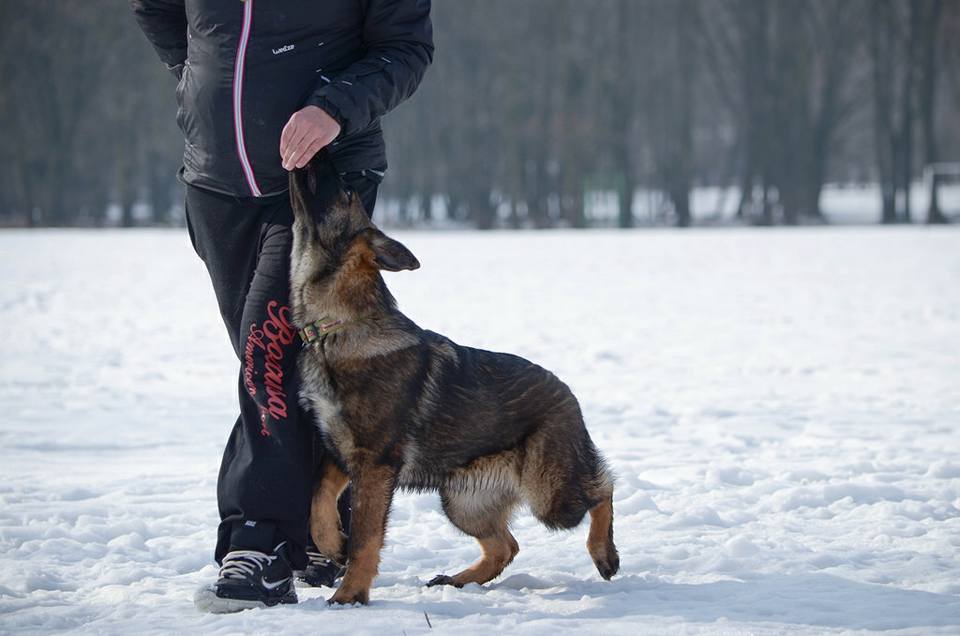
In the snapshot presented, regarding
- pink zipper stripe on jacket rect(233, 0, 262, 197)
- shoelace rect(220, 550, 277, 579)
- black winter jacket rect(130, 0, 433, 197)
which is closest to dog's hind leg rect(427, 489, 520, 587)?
shoelace rect(220, 550, 277, 579)

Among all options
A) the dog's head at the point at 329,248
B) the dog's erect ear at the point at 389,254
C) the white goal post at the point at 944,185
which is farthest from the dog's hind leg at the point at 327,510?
the white goal post at the point at 944,185

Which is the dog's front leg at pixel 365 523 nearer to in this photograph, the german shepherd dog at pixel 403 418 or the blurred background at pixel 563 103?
the german shepherd dog at pixel 403 418

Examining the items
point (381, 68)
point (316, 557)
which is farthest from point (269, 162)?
point (316, 557)

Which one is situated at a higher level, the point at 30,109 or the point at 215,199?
the point at 30,109

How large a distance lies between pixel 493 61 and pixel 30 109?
18527 mm

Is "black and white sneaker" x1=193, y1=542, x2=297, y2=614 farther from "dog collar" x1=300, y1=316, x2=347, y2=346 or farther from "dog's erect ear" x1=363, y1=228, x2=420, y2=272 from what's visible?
"dog's erect ear" x1=363, y1=228, x2=420, y2=272

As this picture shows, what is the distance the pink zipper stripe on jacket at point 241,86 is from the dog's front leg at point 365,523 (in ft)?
3.27

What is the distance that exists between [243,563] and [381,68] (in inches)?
63.9

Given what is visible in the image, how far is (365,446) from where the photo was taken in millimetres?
3570

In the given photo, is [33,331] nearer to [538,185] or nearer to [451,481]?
[451,481]

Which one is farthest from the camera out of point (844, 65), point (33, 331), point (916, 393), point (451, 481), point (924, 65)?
point (844, 65)

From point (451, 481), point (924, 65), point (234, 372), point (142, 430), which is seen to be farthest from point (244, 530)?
point (924, 65)

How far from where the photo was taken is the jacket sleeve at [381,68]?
11.6 feet

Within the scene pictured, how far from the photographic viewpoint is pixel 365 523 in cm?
357
